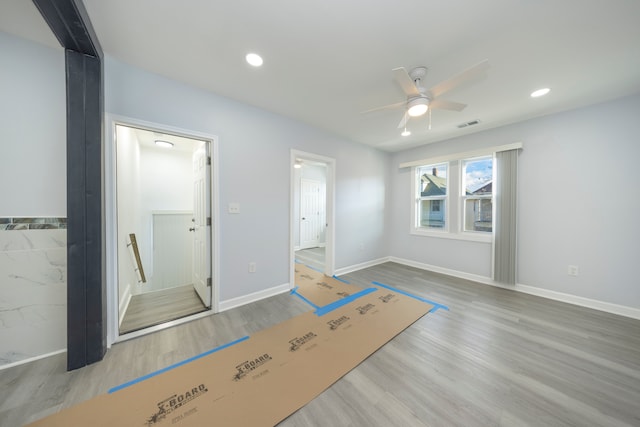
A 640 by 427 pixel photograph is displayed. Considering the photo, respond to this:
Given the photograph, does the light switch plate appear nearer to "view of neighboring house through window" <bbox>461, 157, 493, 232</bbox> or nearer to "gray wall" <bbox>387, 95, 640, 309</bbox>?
"view of neighboring house through window" <bbox>461, 157, 493, 232</bbox>

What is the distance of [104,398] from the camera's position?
135 centimetres

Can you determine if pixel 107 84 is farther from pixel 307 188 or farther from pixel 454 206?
pixel 454 206

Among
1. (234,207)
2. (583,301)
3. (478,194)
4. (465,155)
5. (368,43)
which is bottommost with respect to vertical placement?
(583,301)

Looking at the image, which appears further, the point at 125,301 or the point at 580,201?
the point at 580,201

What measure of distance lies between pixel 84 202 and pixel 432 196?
494 cm

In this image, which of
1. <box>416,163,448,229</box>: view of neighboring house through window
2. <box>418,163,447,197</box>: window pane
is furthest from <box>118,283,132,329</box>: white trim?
<box>418,163,447,197</box>: window pane

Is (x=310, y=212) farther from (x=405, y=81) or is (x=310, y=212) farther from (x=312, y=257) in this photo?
(x=405, y=81)

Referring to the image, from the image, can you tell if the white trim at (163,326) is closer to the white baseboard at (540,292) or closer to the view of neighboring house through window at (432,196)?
the white baseboard at (540,292)

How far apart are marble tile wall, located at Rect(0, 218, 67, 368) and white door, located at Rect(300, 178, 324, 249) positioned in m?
4.66

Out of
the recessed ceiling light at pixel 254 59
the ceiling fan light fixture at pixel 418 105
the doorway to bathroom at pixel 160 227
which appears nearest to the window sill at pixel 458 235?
the ceiling fan light fixture at pixel 418 105

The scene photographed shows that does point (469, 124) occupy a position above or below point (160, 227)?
above

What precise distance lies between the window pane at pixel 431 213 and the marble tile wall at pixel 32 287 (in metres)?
5.18

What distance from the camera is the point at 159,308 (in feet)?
8.32

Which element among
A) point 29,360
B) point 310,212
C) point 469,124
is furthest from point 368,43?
point 310,212
